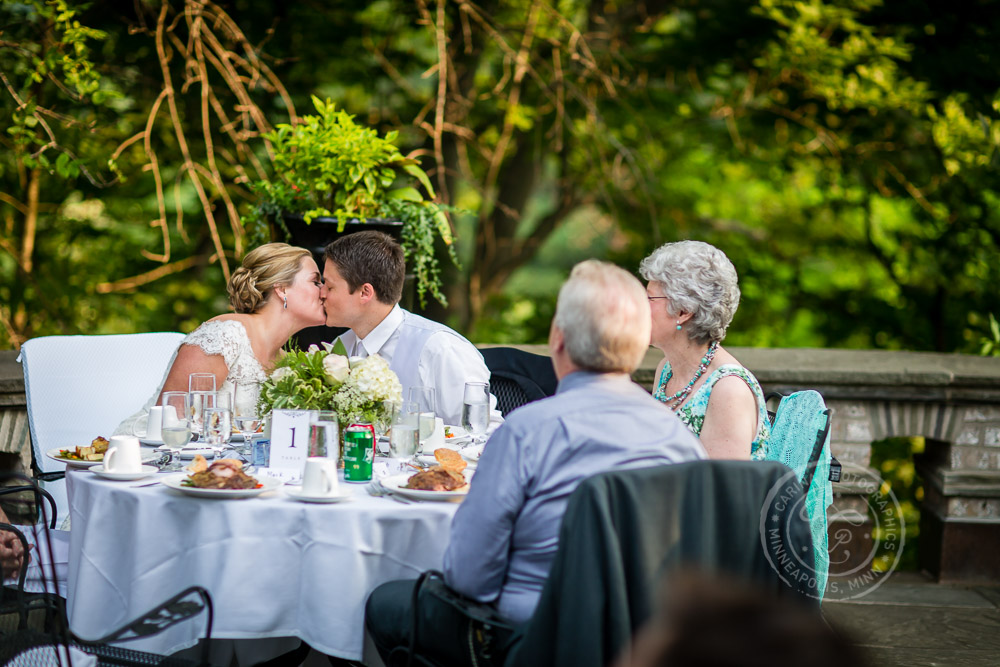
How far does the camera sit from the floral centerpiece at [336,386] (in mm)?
2732

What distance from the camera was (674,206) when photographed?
8.46 meters

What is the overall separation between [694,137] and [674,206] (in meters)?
0.78

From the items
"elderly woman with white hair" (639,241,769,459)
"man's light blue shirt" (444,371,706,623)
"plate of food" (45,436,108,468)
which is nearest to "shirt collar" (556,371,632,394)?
"man's light blue shirt" (444,371,706,623)

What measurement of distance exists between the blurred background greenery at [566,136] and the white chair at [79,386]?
1697 mm

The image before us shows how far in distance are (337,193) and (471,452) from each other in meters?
1.68

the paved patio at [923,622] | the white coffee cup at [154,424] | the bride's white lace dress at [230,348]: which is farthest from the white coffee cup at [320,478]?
the paved patio at [923,622]

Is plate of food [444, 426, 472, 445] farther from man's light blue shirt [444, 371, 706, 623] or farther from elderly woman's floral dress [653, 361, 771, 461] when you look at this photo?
man's light blue shirt [444, 371, 706, 623]

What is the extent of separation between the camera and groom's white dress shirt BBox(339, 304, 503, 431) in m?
3.66

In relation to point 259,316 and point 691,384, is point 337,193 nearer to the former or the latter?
point 259,316

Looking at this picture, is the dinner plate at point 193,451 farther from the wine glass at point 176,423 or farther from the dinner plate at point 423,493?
the dinner plate at point 423,493

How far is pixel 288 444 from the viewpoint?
8.71ft

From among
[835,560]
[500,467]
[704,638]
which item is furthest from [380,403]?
[835,560]

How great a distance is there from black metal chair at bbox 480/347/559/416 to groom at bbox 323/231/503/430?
0.75ft

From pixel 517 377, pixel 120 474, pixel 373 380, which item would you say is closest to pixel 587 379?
pixel 373 380
